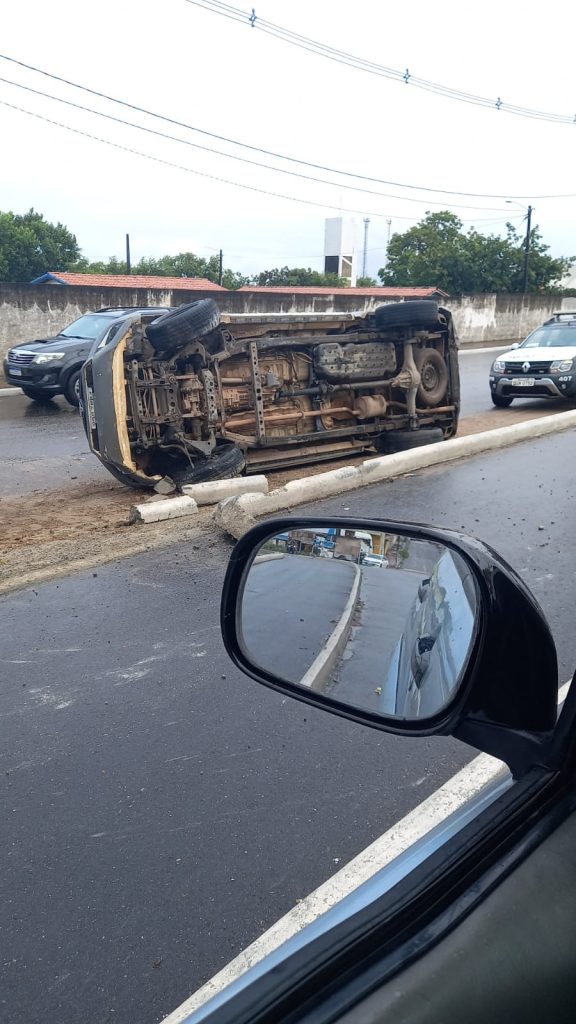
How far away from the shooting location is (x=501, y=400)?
14680 mm

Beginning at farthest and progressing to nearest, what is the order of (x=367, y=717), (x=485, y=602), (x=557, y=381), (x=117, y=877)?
(x=557, y=381) < (x=117, y=877) < (x=367, y=717) < (x=485, y=602)

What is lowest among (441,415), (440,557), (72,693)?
(72,693)

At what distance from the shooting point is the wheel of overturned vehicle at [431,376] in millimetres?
10516

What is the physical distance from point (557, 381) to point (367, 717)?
13426 mm

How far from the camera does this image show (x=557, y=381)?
1391 centimetres

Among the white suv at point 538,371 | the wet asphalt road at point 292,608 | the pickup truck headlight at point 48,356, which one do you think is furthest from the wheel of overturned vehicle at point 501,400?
the wet asphalt road at point 292,608

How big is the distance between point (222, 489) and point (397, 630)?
6.41 meters

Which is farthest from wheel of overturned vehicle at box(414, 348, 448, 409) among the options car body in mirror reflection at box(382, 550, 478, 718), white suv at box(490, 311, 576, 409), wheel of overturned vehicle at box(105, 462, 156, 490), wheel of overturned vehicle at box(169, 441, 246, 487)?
car body in mirror reflection at box(382, 550, 478, 718)

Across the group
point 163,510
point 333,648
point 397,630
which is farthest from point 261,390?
point 397,630

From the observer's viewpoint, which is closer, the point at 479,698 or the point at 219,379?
the point at 479,698

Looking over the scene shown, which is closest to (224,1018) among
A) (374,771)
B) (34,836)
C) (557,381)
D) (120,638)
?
(34,836)

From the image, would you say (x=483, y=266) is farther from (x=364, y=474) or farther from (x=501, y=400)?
(x=364, y=474)

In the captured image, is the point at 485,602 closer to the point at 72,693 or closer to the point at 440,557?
the point at 440,557

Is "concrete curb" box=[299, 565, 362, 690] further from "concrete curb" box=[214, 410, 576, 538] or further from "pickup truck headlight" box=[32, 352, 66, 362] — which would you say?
"pickup truck headlight" box=[32, 352, 66, 362]
